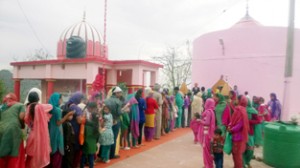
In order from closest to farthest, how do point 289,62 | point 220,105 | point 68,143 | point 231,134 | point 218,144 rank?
point 68,143 → point 218,144 → point 231,134 → point 220,105 → point 289,62

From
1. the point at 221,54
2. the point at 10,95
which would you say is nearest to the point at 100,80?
the point at 10,95

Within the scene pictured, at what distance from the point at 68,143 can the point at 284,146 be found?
4757 mm

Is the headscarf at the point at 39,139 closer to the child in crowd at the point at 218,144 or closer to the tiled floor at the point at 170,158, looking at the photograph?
the tiled floor at the point at 170,158

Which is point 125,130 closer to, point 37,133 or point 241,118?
point 241,118

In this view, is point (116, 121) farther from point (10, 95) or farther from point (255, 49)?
point (255, 49)

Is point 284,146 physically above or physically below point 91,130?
below

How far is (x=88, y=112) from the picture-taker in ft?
17.1

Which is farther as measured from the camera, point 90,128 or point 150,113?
point 150,113

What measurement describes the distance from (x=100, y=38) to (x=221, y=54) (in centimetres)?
894

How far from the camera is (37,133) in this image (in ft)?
13.6

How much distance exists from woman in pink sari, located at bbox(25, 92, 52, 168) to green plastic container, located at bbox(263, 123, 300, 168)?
4.97m

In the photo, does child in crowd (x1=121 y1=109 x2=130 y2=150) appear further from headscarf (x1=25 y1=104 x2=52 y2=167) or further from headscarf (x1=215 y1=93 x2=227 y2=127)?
headscarf (x1=25 y1=104 x2=52 y2=167)

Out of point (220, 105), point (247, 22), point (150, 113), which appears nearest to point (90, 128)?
point (220, 105)

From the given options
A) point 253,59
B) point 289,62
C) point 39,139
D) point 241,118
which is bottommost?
point 39,139
